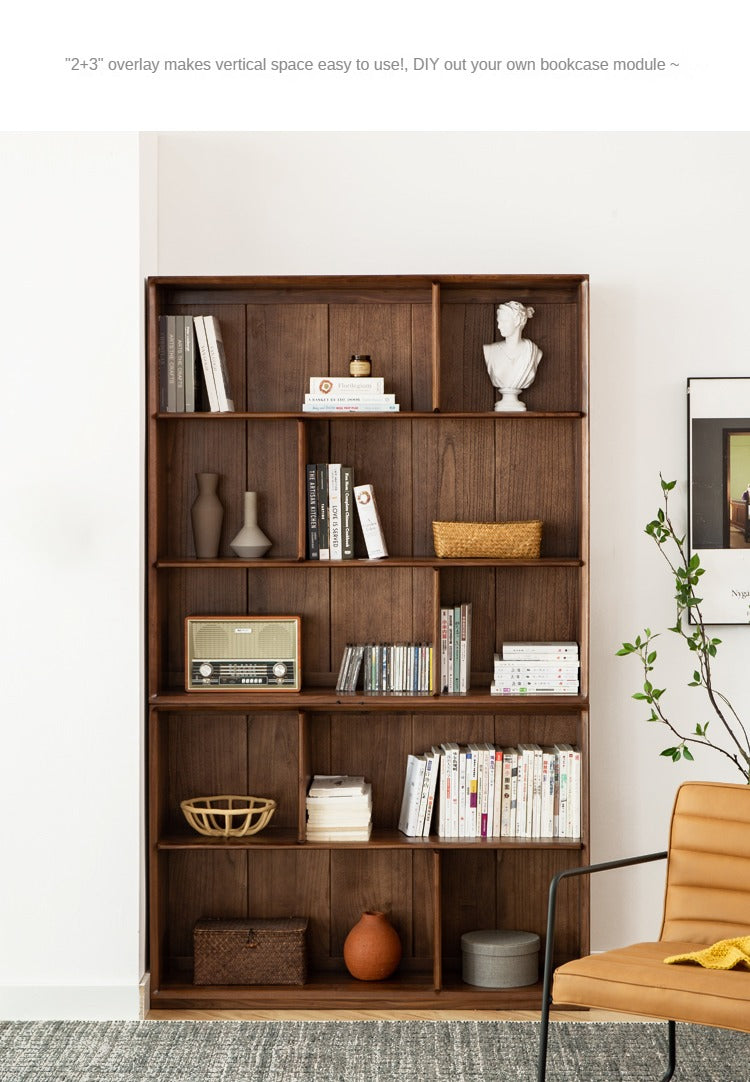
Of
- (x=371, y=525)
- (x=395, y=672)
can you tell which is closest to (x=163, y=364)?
(x=371, y=525)

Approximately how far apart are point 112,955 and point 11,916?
310 millimetres

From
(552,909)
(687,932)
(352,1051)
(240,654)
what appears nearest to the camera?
(552,909)

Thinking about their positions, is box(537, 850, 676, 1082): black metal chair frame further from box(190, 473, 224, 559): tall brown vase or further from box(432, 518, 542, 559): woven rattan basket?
box(190, 473, 224, 559): tall brown vase

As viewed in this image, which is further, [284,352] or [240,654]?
[284,352]

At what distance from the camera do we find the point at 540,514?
3496 mm

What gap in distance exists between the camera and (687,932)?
278 cm

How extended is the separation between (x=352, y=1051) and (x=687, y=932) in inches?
37.0

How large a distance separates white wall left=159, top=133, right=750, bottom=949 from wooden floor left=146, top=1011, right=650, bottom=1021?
37 cm

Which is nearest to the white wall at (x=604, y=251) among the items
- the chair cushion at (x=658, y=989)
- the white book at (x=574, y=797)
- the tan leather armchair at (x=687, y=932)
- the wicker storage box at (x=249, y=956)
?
the white book at (x=574, y=797)

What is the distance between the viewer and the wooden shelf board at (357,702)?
3.26m

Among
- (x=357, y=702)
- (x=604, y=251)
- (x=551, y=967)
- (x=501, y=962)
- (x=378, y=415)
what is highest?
(x=604, y=251)

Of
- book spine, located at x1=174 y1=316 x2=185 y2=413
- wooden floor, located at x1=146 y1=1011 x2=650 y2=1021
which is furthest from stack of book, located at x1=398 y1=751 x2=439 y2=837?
book spine, located at x1=174 y1=316 x2=185 y2=413

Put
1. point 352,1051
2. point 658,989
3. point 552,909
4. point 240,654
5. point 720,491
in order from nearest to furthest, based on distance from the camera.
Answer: point 658,989 < point 552,909 < point 352,1051 < point 240,654 < point 720,491

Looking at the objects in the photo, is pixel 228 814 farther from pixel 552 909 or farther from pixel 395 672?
pixel 552 909
